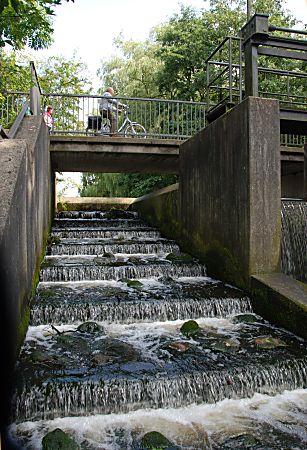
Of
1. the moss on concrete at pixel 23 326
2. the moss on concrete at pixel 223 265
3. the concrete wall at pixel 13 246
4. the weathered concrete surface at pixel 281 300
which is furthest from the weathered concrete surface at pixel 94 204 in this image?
the moss on concrete at pixel 23 326

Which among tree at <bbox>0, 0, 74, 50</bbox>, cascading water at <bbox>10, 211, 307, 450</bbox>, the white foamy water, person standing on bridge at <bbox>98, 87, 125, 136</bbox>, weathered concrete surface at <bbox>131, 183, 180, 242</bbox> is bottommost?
the white foamy water

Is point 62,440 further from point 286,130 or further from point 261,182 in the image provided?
point 286,130

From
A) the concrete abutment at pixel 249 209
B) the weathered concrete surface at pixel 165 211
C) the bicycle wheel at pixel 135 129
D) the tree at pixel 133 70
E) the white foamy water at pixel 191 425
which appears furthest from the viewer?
the tree at pixel 133 70

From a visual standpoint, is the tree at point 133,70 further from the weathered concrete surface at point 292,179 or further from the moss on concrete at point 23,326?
the moss on concrete at point 23,326

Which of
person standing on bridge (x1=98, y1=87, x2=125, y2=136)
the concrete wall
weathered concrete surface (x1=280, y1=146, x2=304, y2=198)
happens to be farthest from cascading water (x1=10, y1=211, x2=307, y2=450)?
weathered concrete surface (x1=280, y1=146, x2=304, y2=198)

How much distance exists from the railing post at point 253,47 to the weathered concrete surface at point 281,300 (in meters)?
3.01

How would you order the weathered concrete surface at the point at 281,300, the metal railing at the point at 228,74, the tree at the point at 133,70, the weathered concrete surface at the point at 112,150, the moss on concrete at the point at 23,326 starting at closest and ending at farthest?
the moss on concrete at the point at 23,326, the weathered concrete surface at the point at 281,300, the metal railing at the point at 228,74, the weathered concrete surface at the point at 112,150, the tree at the point at 133,70

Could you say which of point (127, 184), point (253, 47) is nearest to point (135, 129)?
point (253, 47)

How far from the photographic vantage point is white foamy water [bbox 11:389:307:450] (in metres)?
3.12

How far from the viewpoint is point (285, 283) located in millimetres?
5633

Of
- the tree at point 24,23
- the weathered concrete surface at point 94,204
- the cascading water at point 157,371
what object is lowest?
the cascading water at point 157,371

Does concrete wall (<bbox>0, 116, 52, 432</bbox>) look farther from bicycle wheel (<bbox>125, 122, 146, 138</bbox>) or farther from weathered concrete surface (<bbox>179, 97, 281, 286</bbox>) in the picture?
bicycle wheel (<bbox>125, 122, 146, 138</bbox>)

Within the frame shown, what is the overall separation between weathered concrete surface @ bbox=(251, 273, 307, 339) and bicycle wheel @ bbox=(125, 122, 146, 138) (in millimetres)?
6493

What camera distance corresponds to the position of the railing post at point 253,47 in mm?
6488
